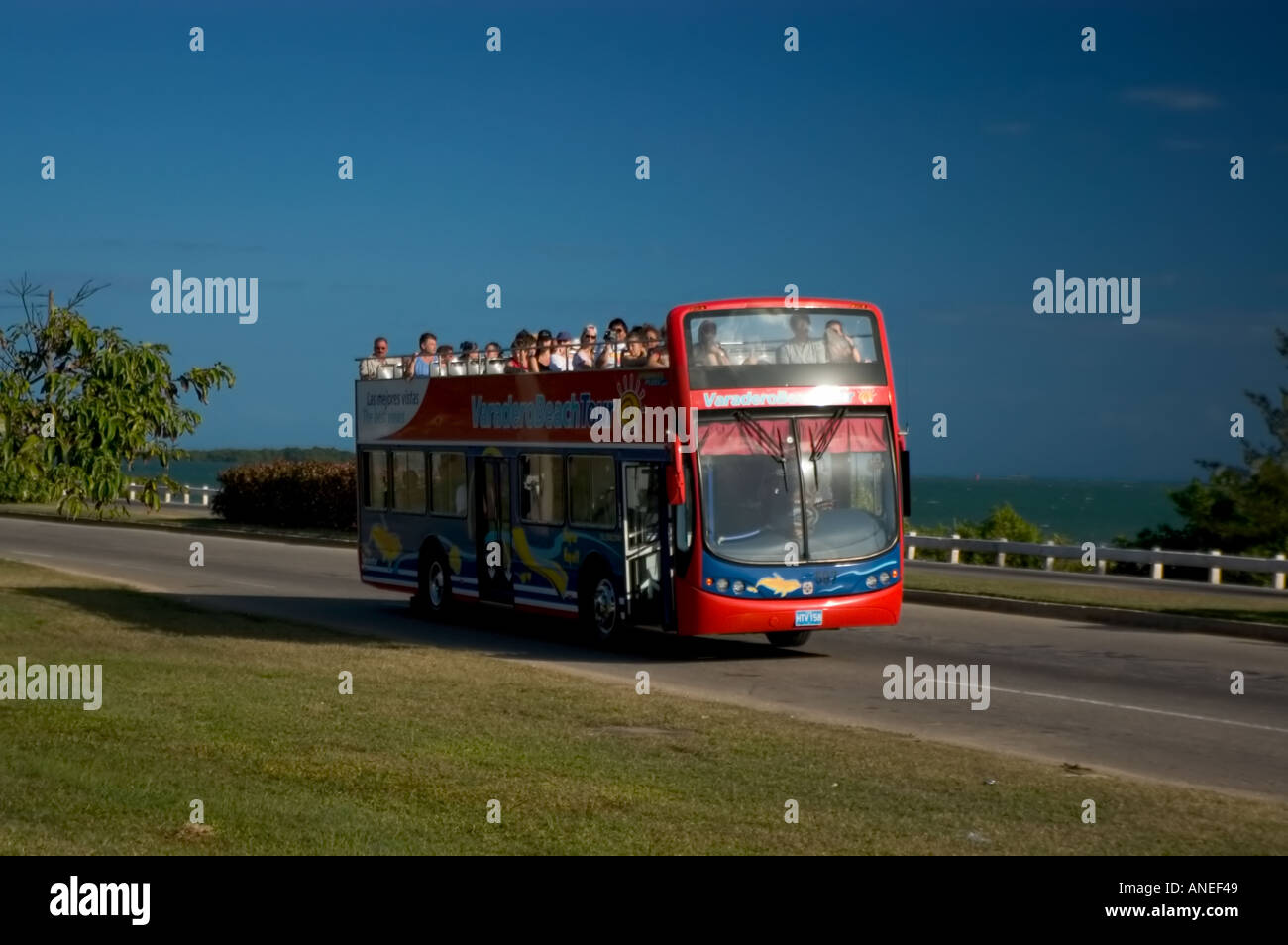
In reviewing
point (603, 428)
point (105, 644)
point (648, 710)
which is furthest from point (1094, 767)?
point (105, 644)

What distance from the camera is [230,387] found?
23.0 m

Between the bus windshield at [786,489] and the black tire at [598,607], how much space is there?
6.93 feet

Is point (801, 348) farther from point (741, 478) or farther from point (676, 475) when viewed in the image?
point (676, 475)

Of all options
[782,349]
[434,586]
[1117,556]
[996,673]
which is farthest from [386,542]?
[1117,556]

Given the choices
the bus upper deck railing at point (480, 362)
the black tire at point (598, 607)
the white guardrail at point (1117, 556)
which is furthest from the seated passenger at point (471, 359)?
the white guardrail at point (1117, 556)

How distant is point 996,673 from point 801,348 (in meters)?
4.01

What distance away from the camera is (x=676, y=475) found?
18312 millimetres

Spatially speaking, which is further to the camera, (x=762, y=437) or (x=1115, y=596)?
(x=1115, y=596)

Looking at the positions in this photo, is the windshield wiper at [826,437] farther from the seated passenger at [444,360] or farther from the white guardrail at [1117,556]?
the white guardrail at [1117,556]

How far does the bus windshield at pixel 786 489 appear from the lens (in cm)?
1847

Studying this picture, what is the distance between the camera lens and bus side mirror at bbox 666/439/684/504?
18.3 metres

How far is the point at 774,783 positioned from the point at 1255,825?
2774 millimetres

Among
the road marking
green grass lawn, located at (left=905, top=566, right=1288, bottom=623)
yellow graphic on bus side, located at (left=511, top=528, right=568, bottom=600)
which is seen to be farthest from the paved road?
green grass lawn, located at (left=905, top=566, right=1288, bottom=623)

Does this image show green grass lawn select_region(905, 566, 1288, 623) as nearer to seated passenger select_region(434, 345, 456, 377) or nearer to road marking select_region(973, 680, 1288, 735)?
road marking select_region(973, 680, 1288, 735)
